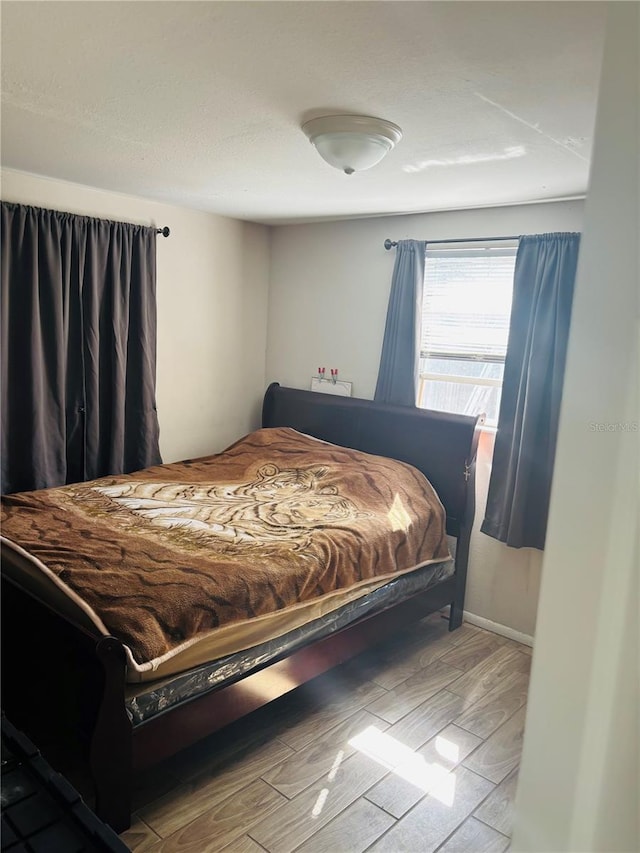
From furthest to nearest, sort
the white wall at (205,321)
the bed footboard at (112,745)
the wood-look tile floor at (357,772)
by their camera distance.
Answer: the white wall at (205,321)
the wood-look tile floor at (357,772)
the bed footboard at (112,745)

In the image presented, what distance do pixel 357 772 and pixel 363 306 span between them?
2656mm

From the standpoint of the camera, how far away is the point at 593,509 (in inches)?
39.3

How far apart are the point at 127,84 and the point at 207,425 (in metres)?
2.69

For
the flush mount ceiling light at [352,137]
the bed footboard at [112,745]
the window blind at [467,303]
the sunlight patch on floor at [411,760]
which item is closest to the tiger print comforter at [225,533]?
the bed footboard at [112,745]

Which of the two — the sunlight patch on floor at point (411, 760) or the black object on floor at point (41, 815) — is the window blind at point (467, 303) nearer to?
the sunlight patch on floor at point (411, 760)

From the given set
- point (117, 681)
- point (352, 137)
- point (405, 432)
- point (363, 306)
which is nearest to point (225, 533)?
point (117, 681)

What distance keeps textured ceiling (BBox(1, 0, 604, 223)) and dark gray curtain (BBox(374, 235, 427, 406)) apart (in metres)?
0.68

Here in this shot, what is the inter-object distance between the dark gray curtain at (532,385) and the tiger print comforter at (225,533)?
0.40 metres

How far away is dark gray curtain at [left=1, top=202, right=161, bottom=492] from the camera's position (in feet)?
10.6

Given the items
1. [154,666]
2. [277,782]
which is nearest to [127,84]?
[154,666]

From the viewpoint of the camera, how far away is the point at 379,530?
2977mm

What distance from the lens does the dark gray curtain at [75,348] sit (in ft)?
10.6

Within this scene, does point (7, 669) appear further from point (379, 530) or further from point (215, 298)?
point (215, 298)

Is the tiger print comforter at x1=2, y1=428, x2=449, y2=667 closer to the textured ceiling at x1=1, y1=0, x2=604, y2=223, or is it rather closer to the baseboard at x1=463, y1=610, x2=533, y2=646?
the baseboard at x1=463, y1=610, x2=533, y2=646
